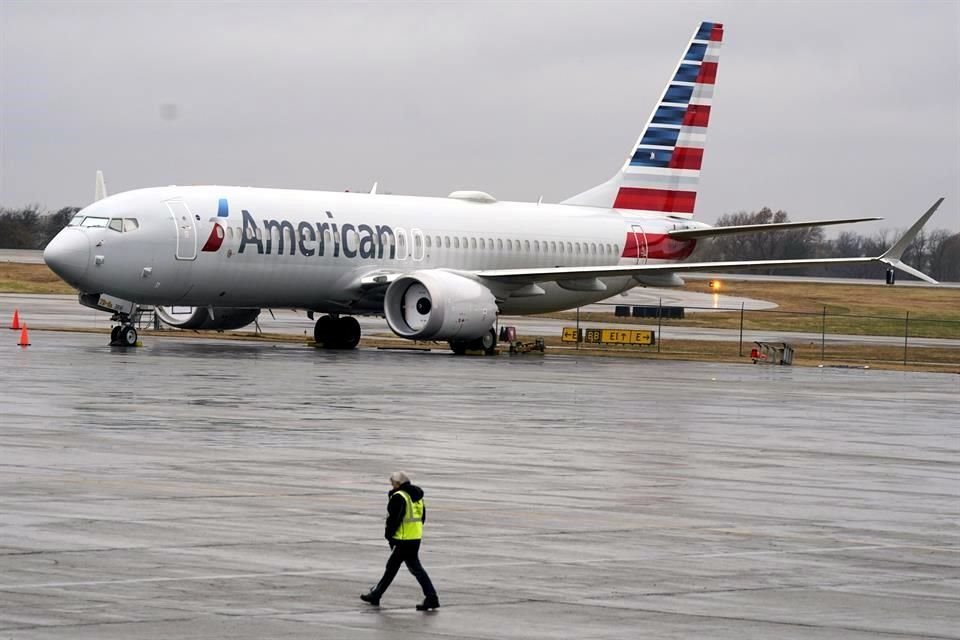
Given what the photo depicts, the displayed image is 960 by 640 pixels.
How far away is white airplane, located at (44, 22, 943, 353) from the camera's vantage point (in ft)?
136

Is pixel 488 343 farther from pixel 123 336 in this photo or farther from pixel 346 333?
pixel 123 336

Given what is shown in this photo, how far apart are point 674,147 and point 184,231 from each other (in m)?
20.9

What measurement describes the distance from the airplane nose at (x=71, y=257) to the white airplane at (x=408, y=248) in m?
0.03

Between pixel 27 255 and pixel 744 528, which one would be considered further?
pixel 27 255

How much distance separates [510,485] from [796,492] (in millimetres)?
3177

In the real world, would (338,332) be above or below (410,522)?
below

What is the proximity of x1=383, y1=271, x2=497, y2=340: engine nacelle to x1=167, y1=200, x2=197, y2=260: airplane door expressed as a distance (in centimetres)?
565

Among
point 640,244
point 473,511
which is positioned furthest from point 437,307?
point 473,511

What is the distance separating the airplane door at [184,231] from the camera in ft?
136

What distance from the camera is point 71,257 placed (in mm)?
40281

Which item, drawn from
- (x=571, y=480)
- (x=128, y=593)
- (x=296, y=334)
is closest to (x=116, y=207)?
(x=296, y=334)

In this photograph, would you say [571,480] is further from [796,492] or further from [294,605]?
[294,605]

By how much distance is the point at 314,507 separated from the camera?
16.0 m

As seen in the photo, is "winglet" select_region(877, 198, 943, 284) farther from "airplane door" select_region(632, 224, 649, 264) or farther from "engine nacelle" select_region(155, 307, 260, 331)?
"engine nacelle" select_region(155, 307, 260, 331)
